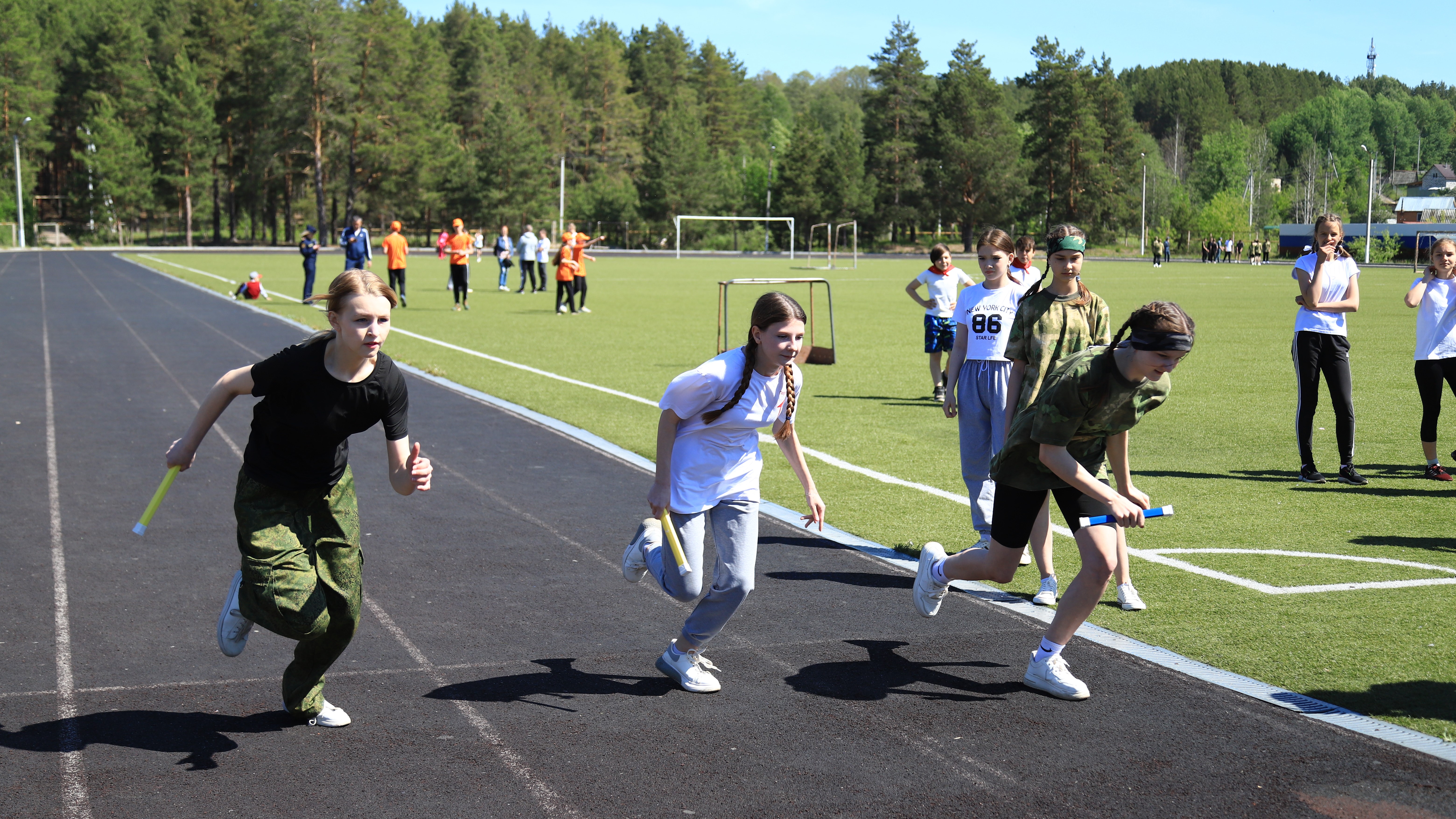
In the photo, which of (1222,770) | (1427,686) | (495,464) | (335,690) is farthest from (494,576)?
(1427,686)

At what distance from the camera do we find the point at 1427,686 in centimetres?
490

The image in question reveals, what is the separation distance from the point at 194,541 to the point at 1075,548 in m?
5.29

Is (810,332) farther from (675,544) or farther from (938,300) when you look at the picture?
(675,544)

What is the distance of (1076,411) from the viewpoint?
4.45 m

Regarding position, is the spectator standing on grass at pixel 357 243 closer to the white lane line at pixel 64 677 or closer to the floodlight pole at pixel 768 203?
the white lane line at pixel 64 677

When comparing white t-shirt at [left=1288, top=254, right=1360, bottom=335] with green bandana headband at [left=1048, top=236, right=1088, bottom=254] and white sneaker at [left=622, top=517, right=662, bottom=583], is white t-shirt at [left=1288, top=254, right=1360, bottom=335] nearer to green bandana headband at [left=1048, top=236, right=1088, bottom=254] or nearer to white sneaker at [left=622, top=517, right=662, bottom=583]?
green bandana headband at [left=1048, top=236, right=1088, bottom=254]

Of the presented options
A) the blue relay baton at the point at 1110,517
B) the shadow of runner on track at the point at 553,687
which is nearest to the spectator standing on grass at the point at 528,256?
the shadow of runner on track at the point at 553,687

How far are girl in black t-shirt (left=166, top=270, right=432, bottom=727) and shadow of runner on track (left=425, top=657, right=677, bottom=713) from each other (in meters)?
0.69

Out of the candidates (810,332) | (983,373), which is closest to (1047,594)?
(983,373)

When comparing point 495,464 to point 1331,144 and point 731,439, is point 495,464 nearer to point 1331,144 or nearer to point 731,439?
point 731,439

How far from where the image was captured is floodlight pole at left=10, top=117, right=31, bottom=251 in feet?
253

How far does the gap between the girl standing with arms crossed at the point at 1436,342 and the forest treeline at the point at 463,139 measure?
84.4m

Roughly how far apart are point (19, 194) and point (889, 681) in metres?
82.5

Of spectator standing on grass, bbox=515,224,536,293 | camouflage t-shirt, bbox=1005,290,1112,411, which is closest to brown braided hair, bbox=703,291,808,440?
camouflage t-shirt, bbox=1005,290,1112,411
